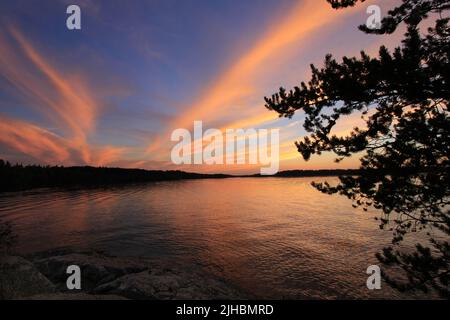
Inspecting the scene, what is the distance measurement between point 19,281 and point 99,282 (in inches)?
131

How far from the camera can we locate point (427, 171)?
806cm

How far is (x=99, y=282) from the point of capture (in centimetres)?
1284

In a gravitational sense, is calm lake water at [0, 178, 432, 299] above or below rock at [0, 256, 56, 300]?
below

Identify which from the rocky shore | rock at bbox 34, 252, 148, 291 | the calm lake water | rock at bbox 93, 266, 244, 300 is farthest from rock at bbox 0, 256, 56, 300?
the calm lake water

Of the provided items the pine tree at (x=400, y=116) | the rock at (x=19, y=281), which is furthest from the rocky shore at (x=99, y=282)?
the pine tree at (x=400, y=116)

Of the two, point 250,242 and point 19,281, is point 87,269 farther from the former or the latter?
point 250,242

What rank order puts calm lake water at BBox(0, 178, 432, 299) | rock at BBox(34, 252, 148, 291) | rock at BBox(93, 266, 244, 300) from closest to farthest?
rock at BBox(93, 266, 244, 300), rock at BBox(34, 252, 148, 291), calm lake water at BBox(0, 178, 432, 299)

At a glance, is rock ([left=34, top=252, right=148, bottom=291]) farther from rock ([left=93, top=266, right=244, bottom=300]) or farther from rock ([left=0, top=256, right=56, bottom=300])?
rock ([left=93, top=266, right=244, bottom=300])

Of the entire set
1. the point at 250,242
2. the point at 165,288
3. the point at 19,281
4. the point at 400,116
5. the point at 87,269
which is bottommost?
the point at 250,242

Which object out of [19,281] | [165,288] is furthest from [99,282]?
[165,288]

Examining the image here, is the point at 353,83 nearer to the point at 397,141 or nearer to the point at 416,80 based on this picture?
the point at 416,80

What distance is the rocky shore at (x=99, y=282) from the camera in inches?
380

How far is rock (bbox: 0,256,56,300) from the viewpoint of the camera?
9297mm
